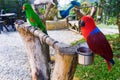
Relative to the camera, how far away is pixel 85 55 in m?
1.95

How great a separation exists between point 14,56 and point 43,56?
8.38 ft

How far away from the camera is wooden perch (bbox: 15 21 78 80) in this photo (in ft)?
7.33

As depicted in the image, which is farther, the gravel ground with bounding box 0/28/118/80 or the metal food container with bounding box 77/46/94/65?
the gravel ground with bounding box 0/28/118/80

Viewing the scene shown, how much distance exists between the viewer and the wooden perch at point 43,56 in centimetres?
223

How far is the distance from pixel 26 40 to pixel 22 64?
182 centimetres

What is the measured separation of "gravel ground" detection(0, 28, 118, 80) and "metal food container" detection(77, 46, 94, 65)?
260cm

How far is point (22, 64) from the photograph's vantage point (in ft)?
17.3

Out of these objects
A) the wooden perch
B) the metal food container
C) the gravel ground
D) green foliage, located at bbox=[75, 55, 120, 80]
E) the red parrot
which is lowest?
the gravel ground

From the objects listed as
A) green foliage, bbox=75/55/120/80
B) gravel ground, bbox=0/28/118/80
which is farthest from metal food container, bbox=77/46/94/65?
gravel ground, bbox=0/28/118/80

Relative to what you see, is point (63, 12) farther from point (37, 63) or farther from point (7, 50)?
point (37, 63)

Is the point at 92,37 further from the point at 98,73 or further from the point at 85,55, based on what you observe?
the point at 98,73

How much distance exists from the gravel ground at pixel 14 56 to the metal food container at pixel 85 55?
2.60 meters

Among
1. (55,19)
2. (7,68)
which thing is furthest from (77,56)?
(55,19)

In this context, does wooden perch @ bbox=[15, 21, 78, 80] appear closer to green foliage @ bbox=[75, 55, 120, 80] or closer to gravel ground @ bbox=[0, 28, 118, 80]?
green foliage @ bbox=[75, 55, 120, 80]
